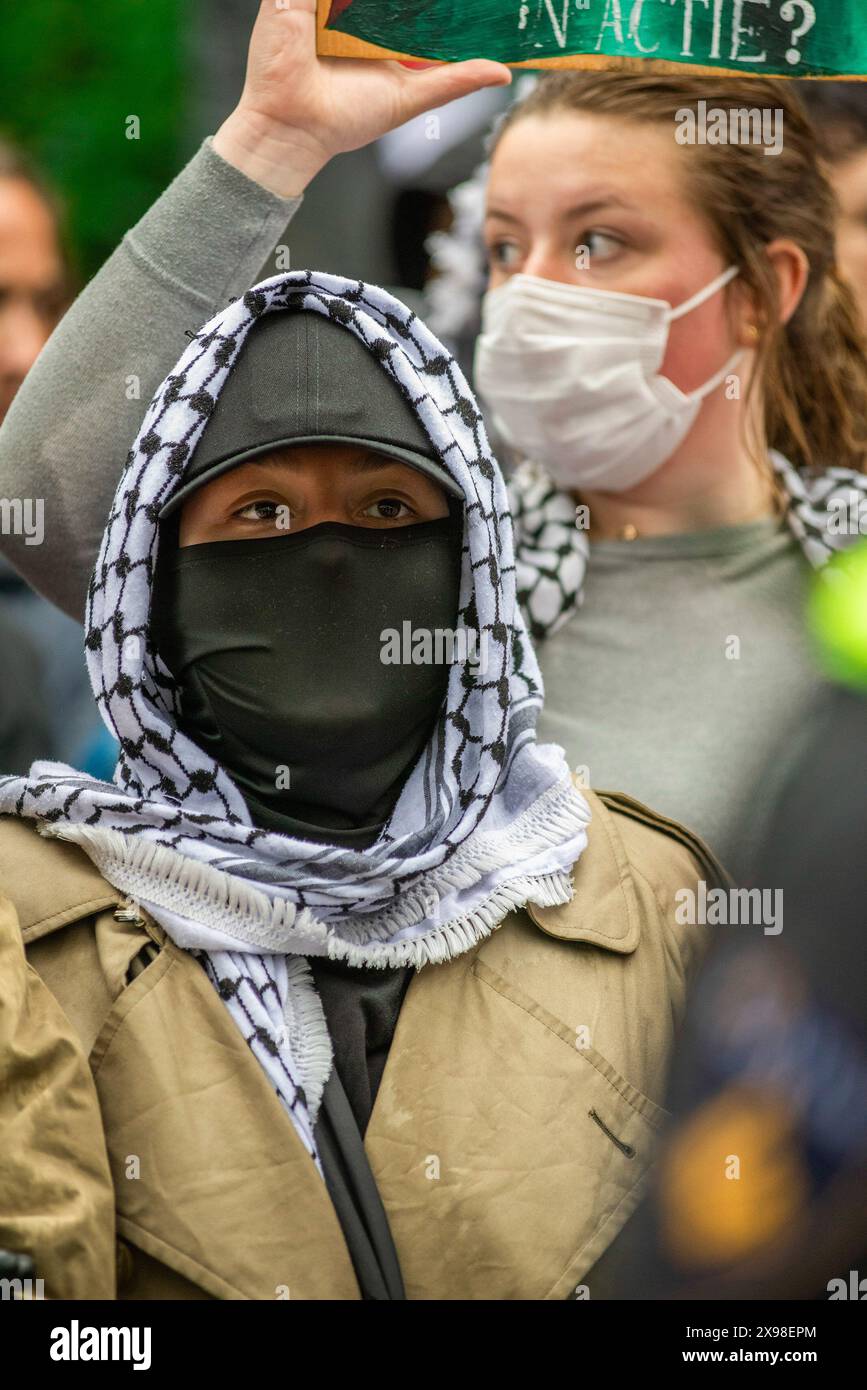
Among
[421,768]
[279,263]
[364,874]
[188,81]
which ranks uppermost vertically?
[188,81]

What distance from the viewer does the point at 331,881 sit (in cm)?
240

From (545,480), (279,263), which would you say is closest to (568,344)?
(545,480)

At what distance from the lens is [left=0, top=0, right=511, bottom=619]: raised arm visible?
9.35ft

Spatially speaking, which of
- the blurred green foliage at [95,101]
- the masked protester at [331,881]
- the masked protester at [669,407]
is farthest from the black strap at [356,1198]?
the blurred green foliage at [95,101]

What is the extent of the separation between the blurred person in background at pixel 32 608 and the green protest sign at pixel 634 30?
1202mm

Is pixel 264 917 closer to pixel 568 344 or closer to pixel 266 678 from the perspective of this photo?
pixel 266 678

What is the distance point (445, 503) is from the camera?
2588 millimetres

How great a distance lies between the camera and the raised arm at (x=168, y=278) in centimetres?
285

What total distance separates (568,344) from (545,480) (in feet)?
1.09

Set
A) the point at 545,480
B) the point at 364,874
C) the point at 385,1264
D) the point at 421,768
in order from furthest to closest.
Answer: the point at 545,480, the point at 421,768, the point at 364,874, the point at 385,1264

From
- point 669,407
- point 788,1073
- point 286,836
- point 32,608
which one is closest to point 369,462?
point 286,836

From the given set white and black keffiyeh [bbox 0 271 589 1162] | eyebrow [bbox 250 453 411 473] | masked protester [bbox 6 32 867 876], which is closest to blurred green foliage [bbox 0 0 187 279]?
masked protester [bbox 6 32 867 876]

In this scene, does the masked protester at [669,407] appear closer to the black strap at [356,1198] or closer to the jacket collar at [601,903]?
the jacket collar at [601,903]
